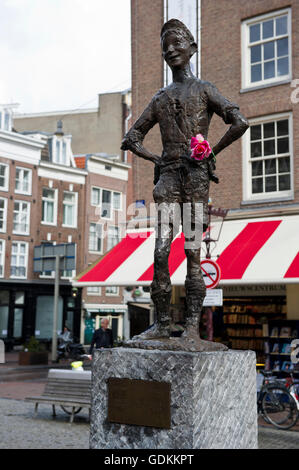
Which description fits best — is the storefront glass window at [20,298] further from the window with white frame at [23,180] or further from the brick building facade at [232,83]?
the brick building facade at [232,83]

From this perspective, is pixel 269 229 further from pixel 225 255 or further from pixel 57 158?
pixel 57 158

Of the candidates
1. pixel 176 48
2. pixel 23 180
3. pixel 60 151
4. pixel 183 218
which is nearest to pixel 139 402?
pixel 183 218

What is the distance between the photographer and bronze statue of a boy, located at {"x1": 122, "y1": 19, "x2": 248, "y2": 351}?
15.7 ft

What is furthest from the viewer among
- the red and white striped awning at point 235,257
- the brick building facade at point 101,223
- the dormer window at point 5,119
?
the brick building facade at point 101,223

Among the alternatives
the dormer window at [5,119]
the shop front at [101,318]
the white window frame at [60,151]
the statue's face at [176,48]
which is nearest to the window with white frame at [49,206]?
the white window frame at [60,151]

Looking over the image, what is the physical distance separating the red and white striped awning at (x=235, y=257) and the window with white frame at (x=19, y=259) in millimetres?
17547

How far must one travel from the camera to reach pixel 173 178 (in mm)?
4906

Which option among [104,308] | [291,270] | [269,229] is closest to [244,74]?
[269,229]

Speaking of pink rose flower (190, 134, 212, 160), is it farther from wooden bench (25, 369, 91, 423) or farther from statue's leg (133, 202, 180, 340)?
wooden bench (25, 369, 91, 423)

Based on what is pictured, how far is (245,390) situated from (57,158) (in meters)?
32.7

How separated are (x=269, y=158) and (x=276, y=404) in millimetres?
6593

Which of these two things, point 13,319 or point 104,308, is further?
point 104,308

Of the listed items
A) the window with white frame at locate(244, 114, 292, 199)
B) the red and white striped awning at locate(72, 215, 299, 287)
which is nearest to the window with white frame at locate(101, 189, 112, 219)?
the red and white striped awning at locate(72, 215, 299, 287)

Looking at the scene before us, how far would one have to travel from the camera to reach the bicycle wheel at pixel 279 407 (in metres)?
10.3
